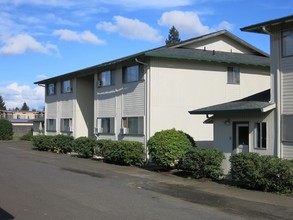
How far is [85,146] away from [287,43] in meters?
16.1

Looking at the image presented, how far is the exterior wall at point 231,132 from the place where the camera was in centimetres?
1648


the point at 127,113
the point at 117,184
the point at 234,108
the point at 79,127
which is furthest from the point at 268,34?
the point at 79,127

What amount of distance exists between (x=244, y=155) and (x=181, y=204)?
165 inches

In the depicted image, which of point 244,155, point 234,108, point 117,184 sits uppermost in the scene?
point 234,108

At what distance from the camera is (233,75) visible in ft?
88.1

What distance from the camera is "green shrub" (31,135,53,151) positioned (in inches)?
1353

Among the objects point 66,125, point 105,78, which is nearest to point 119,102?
point 105,78

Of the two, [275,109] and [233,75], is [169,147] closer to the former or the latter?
[275,109]

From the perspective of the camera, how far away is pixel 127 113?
1052 inches

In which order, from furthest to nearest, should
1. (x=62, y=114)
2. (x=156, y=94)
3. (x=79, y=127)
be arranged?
(x=62, y=114) → (x=79, y=127) → (x=156, y=94)

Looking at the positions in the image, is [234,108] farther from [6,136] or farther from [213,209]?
[6,136]

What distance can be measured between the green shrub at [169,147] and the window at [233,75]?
7344mm

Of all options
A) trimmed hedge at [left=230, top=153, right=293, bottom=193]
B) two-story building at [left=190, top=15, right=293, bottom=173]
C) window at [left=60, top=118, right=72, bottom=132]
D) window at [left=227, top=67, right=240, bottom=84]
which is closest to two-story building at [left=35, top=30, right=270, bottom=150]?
window at [left=227, top=67, right=240, bottom=84]

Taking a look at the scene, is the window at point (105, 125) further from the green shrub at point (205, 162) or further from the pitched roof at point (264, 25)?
the pitched roof at point (264, 25)
